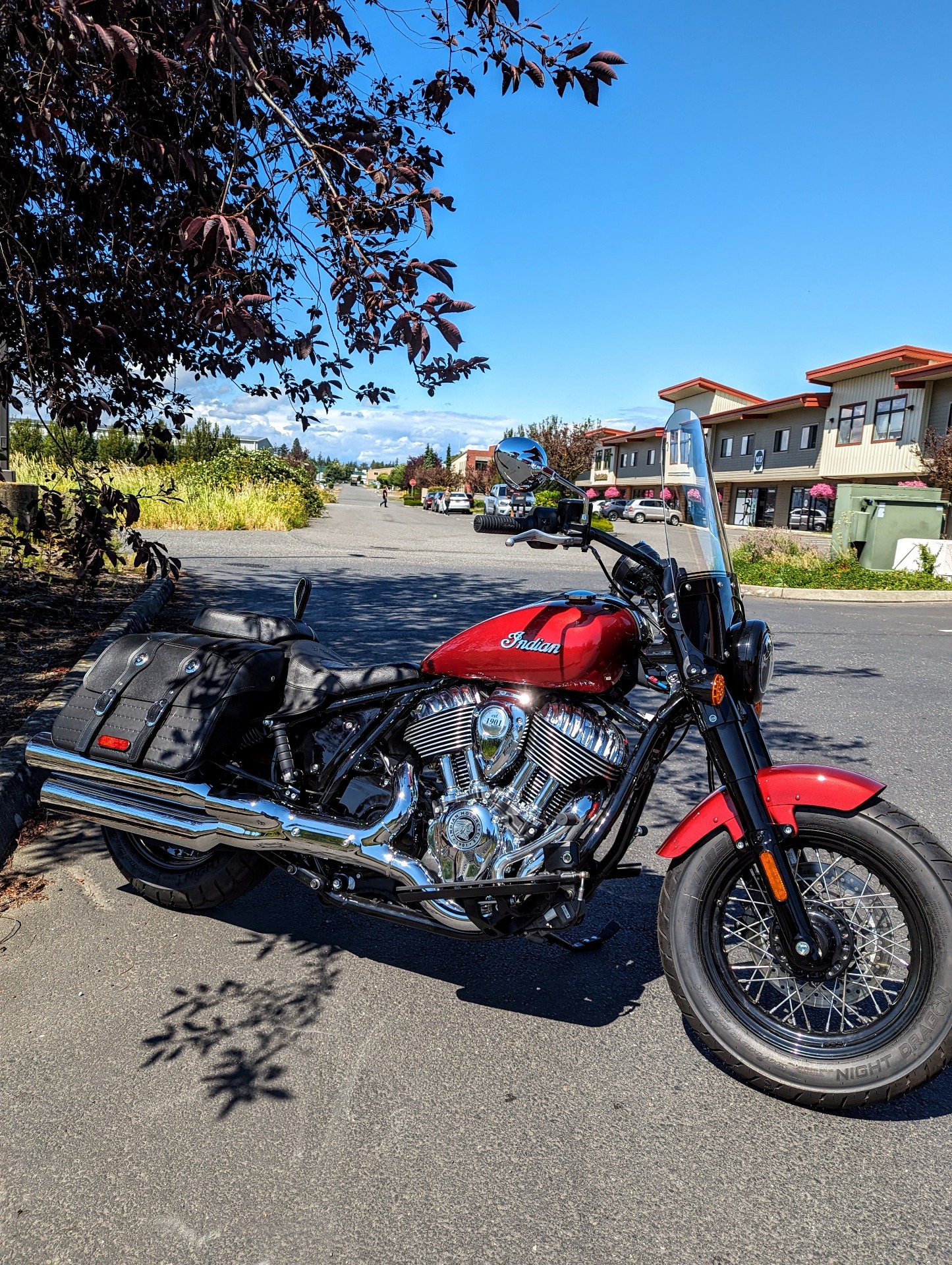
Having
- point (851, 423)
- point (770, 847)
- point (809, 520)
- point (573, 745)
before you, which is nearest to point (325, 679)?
point (573, 745)

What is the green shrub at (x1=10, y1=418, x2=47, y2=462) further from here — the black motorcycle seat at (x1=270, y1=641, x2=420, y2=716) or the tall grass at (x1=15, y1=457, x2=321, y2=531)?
the black motorcycle seat at (x1=270, y1=641, x2=420, y2=716)

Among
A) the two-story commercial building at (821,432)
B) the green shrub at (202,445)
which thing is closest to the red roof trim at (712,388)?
the two-story commercial building at (821,432)

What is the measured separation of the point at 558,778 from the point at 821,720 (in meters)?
4.35

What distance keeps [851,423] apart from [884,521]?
27.2 meters

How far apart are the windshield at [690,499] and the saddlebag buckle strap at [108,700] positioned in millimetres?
1985

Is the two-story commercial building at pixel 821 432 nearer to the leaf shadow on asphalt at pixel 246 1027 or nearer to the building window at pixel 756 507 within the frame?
the building window at pixel 756 507

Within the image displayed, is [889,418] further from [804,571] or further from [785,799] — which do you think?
[785,799]

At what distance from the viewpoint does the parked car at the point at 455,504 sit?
59.1 meters

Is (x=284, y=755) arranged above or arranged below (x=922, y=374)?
below

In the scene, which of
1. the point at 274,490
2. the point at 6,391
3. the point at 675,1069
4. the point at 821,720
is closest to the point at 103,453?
the point at 274,490

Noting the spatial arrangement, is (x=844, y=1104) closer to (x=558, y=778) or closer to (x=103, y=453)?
(x=558, y=778)

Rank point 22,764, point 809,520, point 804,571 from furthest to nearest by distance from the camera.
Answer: point 809,520
point 804,571
point 22,764

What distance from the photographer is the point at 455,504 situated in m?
59.8

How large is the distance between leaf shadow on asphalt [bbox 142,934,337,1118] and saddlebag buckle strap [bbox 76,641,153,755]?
0.97 m
